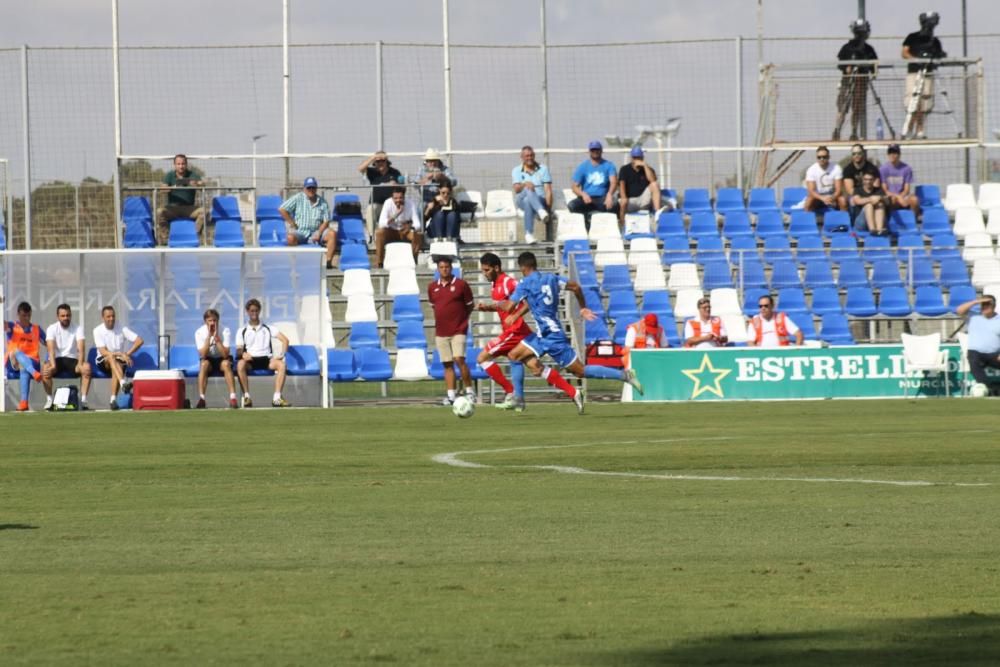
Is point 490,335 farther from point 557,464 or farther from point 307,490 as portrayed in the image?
point 307,490

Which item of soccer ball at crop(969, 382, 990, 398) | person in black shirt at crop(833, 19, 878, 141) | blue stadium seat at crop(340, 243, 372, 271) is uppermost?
person in black shirt at crop(833, 19, 878, 141)

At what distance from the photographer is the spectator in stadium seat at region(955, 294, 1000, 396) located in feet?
84.0

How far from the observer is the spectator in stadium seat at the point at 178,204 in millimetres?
30734

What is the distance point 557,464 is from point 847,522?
446 cm

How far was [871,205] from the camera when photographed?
104 ft

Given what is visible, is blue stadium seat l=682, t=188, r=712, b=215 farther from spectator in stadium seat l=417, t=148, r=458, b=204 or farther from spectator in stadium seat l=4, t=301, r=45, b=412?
spectator in stadium seat l=4, t=301, r=45, b=412

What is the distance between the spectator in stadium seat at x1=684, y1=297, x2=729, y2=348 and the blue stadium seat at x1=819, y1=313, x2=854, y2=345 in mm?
2339

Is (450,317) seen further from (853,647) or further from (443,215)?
(853,647)

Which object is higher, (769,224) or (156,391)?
(769,224)

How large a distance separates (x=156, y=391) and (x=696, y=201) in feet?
39.9

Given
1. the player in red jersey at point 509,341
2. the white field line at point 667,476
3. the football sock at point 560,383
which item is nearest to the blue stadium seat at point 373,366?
the player in red jersey at point 509,341

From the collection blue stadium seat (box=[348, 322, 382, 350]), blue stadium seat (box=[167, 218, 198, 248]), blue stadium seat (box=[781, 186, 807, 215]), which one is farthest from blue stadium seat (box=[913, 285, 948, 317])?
blue stadium seat (box=[167, 218, 198, 248])

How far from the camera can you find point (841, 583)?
707 cm

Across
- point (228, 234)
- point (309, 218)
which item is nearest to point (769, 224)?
point (309, 218)
